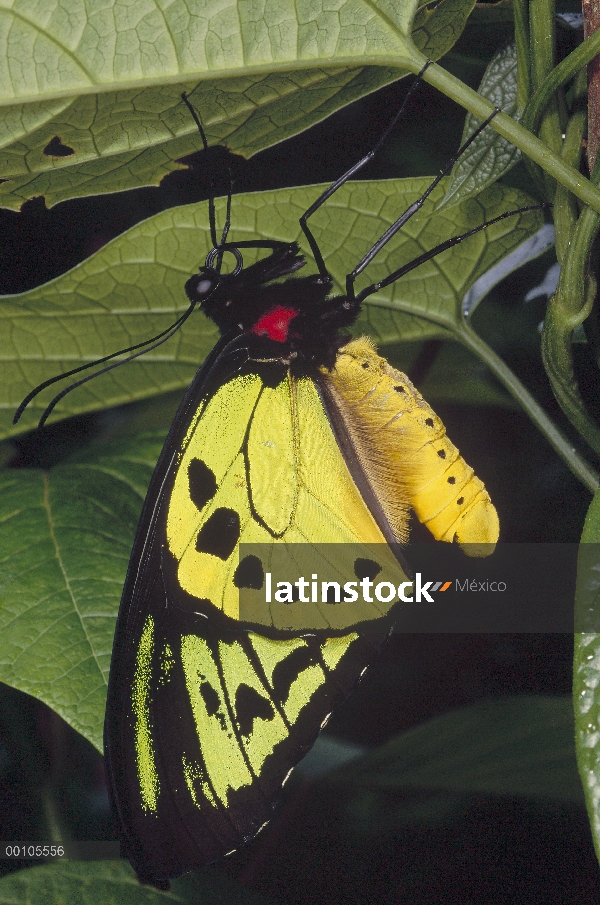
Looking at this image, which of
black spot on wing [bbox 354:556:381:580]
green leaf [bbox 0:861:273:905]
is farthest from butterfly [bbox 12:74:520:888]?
green leaf [bbox 0:861:273:905]

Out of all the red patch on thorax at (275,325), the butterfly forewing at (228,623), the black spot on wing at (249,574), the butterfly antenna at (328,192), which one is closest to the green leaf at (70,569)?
the butterfly forewing at (228,623)

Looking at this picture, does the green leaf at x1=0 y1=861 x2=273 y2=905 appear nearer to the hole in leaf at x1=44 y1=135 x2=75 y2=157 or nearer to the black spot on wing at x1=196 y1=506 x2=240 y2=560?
the black spot on wing at x1=196 y1=506 x2=240 y2=560

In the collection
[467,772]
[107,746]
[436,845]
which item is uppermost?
[107,746]

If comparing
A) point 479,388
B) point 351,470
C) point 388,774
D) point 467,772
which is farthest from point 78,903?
point 479,388

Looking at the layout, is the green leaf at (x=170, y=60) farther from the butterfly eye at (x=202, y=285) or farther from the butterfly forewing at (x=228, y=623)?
the butterfly forewing at (x=228, y=623)

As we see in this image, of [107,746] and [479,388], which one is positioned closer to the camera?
[107,746]

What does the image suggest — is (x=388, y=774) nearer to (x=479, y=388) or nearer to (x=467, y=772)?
(x=467, y=772)
